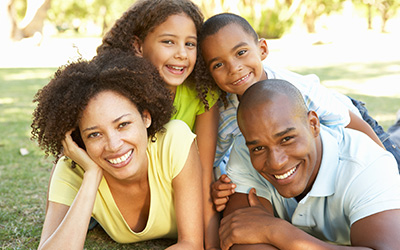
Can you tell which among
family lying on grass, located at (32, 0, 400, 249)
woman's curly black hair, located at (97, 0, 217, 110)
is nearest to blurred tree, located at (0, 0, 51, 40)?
woman's curly black hair, located at (97, 0, 217, 110)

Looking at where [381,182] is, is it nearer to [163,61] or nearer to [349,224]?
[349,224]

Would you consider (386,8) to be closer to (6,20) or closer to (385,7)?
(385,7)

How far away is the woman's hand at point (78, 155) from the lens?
2984 mm

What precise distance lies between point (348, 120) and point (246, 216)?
143 cm

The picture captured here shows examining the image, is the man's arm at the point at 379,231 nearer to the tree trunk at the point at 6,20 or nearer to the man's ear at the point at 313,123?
the man's ear at the point at 313,123

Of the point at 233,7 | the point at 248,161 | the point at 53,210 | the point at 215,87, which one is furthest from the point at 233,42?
the point at 233,7

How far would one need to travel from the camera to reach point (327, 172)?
9.16 ft

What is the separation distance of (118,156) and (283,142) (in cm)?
107

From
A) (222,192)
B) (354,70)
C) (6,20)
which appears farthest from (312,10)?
(222,192)

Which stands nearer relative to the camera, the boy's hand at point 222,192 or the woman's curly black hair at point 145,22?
the boy's hand at point 222,192

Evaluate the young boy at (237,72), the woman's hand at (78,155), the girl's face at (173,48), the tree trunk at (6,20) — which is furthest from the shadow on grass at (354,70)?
the tree trunk at (6,20)

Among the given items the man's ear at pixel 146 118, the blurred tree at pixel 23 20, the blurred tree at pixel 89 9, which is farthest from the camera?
the blurred tree at pixel 89 9

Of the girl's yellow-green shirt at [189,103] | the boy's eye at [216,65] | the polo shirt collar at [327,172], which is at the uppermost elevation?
the boy's eye at [216,65]

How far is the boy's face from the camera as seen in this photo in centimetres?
364
